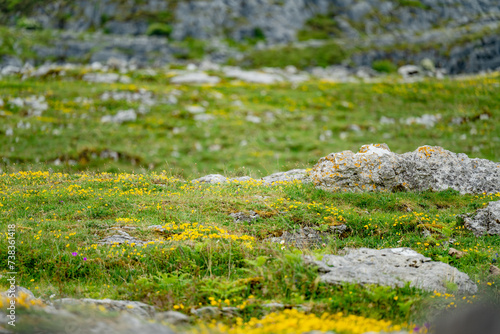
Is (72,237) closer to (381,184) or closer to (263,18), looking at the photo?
(381,184)

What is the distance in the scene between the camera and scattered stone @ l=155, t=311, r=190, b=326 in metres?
5.76

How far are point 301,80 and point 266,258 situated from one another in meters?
43.9

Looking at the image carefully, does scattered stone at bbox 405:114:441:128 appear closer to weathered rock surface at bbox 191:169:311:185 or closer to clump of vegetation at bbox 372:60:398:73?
A: weathered rock surface at bbox 191:169:311:185

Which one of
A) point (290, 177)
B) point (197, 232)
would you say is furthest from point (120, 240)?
point (290, 177)

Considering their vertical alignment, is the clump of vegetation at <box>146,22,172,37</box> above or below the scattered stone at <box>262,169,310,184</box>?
above

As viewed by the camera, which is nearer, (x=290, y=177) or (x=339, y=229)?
(x=339, y=229)

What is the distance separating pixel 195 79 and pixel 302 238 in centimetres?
3737

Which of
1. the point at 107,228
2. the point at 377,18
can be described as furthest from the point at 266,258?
the point at 377,18

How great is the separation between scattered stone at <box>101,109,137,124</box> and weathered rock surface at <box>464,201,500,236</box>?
27070 mm

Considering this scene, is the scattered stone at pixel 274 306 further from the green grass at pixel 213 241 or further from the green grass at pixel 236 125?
the green grass at pixel 236 125

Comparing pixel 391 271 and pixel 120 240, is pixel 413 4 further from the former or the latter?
pixel 120 240

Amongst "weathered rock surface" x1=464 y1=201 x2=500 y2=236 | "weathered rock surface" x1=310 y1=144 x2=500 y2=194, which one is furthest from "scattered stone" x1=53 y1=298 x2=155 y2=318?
"weathered rock surface" x1=464 y1=201 x2=500 y2=236

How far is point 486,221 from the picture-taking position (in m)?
10.2

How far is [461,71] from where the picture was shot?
2414 inches
